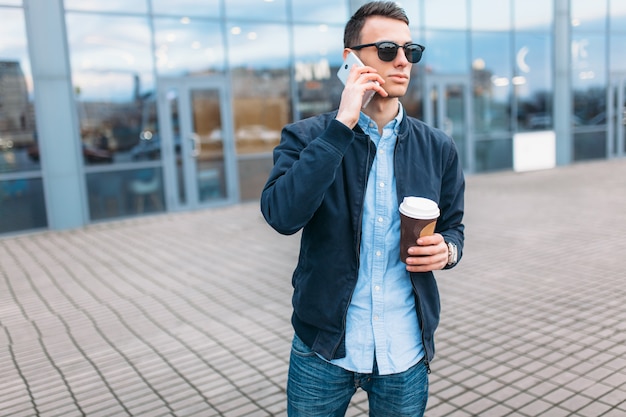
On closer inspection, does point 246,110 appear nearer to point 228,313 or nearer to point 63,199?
point 63,199

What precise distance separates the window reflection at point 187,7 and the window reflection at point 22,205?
404cm

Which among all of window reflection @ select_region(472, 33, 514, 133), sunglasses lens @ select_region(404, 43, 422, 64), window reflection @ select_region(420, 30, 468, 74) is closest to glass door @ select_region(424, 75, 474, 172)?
window reflection @ select_region(420, 30, 468, 74)

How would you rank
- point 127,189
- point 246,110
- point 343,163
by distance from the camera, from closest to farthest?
point 343,163, point 127,189, point 246,110

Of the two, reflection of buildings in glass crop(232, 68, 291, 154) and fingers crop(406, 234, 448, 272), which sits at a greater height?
reflection of buildings in glass crop(232, 68, 291, 154)

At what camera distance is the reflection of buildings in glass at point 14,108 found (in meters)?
9.27

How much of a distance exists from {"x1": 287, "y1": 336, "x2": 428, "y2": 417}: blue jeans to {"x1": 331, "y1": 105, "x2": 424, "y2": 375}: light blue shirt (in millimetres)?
44

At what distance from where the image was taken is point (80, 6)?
9.89 metres

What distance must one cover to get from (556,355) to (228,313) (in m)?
2.85

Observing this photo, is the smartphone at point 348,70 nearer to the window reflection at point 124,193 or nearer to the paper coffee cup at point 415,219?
the paper coffee cup at point 415,219

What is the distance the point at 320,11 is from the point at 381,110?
455 inches

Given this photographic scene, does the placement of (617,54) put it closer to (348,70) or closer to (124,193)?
(124,193)

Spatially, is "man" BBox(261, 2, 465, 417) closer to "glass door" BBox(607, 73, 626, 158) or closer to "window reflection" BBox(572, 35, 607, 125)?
"window reflection" BBox(572, 35, 607, 125)

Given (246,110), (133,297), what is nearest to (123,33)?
(246,110)

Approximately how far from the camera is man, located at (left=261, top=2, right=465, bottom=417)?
1.72 meters
